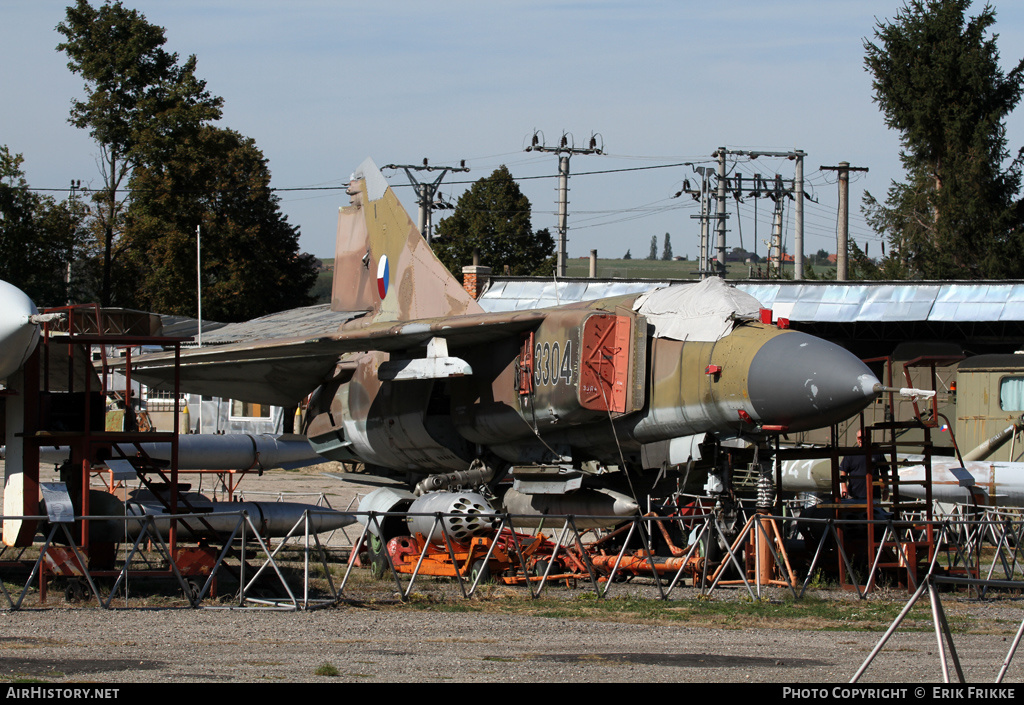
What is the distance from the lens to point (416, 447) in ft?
48.2

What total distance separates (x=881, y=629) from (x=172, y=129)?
120 feet

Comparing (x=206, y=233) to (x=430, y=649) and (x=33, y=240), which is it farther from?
(x=430, y=649)

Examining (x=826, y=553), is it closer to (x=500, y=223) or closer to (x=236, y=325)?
(x=236, y=325)

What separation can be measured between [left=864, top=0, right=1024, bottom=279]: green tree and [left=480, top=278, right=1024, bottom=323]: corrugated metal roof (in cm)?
1088

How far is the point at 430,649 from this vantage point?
26.6ft

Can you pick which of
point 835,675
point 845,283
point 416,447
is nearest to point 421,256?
point 416,447

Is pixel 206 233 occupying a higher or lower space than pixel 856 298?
higher

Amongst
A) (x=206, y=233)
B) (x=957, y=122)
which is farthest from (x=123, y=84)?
(x=957, y=122)

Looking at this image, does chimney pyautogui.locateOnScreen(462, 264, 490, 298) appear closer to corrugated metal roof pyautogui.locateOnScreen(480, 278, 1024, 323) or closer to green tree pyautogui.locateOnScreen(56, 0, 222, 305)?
corrugated metal roof pyautogui.locateOnScreen(480, 278, 1024, 323)

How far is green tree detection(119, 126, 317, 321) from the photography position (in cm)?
4062

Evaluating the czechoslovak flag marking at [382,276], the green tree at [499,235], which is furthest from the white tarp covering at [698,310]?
the green tree at [499,235]

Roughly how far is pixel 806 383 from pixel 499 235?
49781 mm

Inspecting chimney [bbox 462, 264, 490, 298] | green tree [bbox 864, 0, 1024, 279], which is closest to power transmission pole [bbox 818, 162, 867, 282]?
green tree [bbox 864, 0, 1024, 279]

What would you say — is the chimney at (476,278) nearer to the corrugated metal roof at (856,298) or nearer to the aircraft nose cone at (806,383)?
the corrugated metal roof at (856,298)
